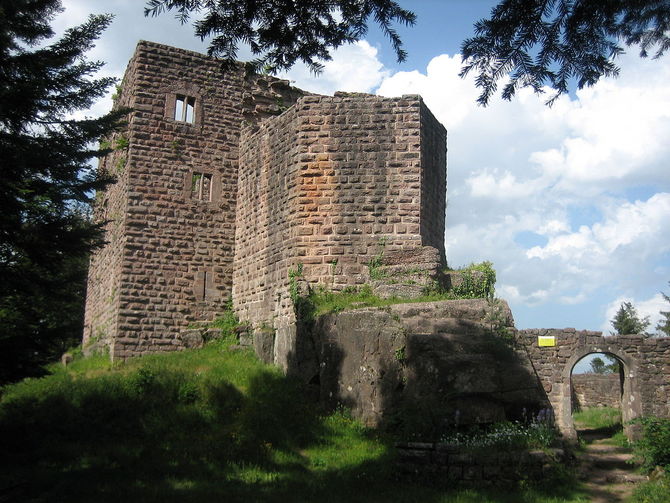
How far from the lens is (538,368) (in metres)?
13.7

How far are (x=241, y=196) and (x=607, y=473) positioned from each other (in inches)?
430

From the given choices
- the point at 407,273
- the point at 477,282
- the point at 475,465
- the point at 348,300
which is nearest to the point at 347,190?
the point at 407,273

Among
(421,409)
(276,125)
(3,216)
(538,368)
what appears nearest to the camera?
(3,216)

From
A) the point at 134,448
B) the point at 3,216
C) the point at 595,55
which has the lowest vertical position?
the point at 134,448

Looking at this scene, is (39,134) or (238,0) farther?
(39,134)

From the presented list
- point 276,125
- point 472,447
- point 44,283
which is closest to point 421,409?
point 472,447

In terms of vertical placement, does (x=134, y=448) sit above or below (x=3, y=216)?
below

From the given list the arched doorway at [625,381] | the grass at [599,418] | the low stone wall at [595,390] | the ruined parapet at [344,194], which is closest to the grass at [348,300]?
the ruined parapet at [344,194]

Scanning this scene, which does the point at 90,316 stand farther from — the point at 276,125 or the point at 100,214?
the point at 276,125

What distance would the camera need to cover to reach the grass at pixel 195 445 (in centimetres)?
847

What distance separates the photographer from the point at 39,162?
348 inches

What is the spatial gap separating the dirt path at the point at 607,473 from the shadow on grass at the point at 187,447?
4.94 ft

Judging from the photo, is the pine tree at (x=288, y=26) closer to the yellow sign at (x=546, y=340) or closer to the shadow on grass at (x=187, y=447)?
the shadow on grass at (x=187, y=447)

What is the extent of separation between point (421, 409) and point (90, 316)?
12186 millimetres
